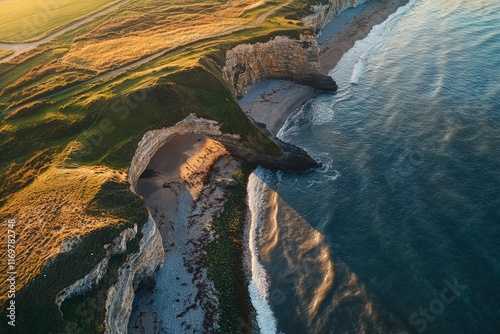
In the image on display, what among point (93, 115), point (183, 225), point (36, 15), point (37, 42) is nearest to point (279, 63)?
point (93, 115)

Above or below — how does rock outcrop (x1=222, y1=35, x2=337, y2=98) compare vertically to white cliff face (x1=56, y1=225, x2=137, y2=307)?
below

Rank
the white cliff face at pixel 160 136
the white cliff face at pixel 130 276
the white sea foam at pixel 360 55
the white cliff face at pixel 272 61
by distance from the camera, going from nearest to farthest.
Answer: the white cliff face at pixel 130 276 < the white cliff face at pixel 160 136 < the white cliff face at pixel 272 61 < the white sea foam at pixel 360 55

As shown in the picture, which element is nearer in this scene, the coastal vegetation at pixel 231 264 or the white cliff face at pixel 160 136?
the coastal vegetation at pixel 231 264

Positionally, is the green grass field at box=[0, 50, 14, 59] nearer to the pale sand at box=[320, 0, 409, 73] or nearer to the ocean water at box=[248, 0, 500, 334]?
the ocean water at box=[248, 0, 500, 334]

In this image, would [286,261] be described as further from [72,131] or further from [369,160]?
[72,131]

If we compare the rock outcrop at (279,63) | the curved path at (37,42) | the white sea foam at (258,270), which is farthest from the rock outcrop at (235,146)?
the curved path at (37,42)

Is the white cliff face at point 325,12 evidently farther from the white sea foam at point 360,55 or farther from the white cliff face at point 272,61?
the white cliff face at point 272,61

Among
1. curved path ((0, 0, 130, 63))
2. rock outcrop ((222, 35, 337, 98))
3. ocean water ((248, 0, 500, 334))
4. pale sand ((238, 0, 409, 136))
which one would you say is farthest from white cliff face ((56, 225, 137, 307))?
curved path ((0, 0, 130, 63))
